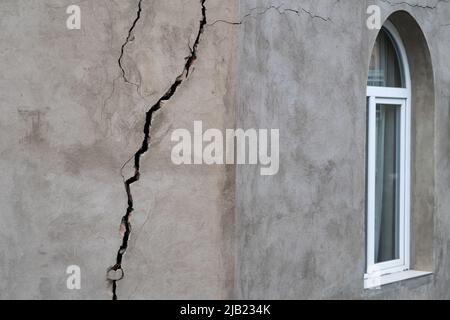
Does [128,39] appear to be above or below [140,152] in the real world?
above

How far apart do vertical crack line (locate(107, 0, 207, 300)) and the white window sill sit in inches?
78.2

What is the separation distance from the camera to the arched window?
5.59 metres

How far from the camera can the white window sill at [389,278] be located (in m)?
5.30

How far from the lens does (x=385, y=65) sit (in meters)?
5.82

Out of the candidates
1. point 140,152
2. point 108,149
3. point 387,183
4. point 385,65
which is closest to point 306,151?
point 140,152

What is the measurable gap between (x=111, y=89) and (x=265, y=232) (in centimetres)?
120

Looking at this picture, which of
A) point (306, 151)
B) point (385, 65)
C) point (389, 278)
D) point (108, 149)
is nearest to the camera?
point (108, 149)

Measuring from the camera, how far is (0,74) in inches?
157

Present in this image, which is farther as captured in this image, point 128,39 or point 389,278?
point 389,278

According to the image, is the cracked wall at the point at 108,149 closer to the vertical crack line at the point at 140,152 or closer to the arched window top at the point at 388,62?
the vertical crack line at the point at 140,152

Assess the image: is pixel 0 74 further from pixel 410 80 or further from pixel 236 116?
pixel 410 80

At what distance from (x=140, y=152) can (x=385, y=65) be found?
259cm

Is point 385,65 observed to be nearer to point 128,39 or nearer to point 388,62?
point 388,62

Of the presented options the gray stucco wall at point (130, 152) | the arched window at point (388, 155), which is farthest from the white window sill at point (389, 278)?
the gray stucco wall at point (130, 152)
